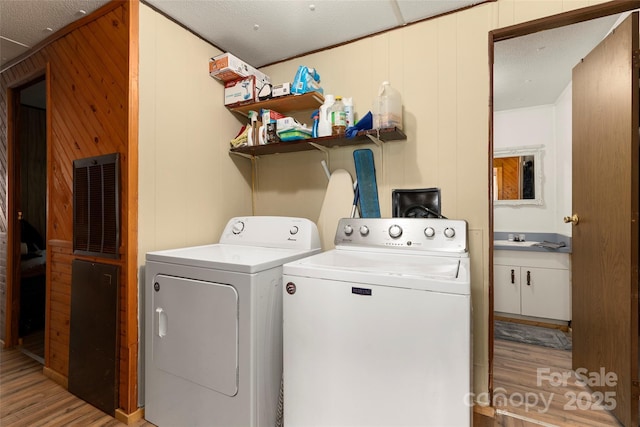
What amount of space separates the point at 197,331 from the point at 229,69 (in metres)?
1.65

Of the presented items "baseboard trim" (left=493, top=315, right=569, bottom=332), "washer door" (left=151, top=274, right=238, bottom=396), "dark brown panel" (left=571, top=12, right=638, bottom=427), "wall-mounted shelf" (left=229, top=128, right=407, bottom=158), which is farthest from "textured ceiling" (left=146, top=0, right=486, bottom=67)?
"baseboard trim" (left=493, top=315, right=569, bottom=332)

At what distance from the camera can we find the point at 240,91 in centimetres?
224

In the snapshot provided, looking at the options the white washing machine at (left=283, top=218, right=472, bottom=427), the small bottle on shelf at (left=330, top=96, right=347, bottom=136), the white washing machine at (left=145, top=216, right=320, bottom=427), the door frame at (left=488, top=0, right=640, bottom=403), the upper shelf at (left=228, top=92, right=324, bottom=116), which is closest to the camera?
the white washing machine at (left=283, top=218, right=472, bottom=427)

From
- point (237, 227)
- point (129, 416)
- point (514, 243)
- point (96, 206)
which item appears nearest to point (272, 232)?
point (237, 227)

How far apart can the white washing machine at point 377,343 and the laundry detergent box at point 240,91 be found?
135cm

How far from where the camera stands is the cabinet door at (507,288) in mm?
3023

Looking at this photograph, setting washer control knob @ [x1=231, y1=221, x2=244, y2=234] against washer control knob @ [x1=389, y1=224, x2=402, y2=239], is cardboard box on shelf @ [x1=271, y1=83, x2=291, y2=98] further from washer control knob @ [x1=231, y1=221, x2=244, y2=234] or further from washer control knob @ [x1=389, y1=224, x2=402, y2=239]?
washer control knob @ [x1=389, y1=224, x2=402, y2=239]

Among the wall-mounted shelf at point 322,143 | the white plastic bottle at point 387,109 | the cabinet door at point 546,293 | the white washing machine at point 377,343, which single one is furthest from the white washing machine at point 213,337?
the cabinet door at point 546,293

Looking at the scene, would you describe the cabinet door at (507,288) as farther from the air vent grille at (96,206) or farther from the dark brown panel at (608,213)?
the air vent grille at (96,206)

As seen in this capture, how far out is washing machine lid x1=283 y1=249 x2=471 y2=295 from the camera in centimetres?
110

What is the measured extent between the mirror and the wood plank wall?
3.44 meters

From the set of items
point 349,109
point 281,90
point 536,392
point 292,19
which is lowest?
point 536,392

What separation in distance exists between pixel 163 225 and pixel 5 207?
1.83 meters

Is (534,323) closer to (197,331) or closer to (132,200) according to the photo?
(197,331)
